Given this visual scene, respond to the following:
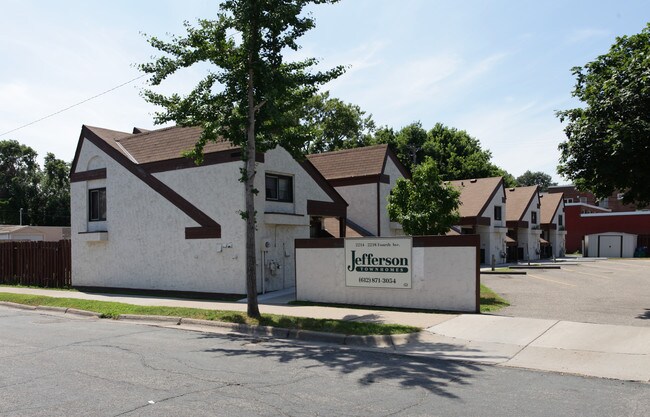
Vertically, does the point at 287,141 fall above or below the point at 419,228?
above

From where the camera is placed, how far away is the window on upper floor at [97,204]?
2264 centimetres

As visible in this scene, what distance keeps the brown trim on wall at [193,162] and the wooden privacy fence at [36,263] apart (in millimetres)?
6682

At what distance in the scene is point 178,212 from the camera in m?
19.8

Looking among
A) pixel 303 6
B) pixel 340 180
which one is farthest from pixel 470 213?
pixel 303 6

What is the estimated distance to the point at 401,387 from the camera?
7316mm

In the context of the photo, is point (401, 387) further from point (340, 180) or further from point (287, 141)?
point (340, 180)

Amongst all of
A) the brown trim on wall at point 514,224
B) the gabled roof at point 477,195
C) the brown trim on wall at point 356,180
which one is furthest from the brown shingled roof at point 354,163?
the brown trim on wall at point 514,224

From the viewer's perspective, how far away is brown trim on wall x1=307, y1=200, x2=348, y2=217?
21.6 m

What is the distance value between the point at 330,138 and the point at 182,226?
3638cm

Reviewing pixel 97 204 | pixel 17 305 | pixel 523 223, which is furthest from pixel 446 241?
pixel 523 223

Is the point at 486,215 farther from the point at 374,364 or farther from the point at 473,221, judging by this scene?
the point at 374,364

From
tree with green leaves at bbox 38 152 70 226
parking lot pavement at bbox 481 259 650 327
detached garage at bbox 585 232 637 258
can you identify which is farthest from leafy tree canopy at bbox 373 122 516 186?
tree with green leaves at bbox 38 152 70 226

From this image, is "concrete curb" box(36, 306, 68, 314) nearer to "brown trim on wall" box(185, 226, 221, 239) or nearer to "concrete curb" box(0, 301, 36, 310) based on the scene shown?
"concrete curb" box(0, 301, 36, 310)

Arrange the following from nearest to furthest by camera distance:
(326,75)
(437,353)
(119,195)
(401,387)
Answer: (401,387)
(437,353)
(326,75)
(119,195)
